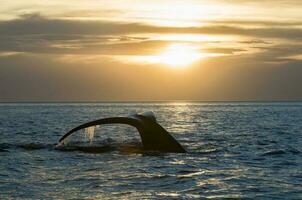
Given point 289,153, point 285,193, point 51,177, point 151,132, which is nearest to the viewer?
point 285,193

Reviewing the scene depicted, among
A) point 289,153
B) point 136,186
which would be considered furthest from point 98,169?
point 289,153

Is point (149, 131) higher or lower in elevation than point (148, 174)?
higher

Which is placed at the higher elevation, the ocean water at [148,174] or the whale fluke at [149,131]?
the whale fluke at [149,131]

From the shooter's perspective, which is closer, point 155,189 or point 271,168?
point 155,189

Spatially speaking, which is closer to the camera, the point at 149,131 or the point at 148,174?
the point at 148,174

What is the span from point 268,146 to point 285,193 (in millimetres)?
14786

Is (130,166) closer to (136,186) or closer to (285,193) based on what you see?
(136,186)

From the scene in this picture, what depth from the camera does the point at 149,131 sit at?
22.4 metres

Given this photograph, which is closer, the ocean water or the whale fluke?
the ocean water

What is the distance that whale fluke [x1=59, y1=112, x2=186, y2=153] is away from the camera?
21.4 m

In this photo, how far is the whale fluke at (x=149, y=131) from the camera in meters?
21.4

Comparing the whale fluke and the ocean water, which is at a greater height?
the whale fluke

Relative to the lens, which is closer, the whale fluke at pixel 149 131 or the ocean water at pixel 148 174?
the ocean water at pixel 148 174

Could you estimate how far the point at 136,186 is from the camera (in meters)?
16.2
